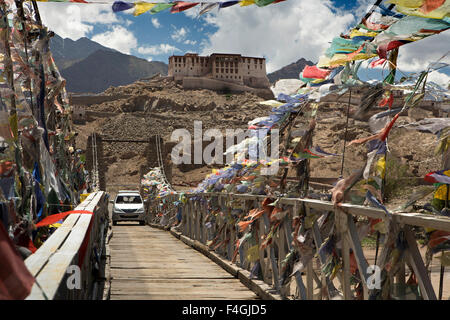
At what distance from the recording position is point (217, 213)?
6.36m

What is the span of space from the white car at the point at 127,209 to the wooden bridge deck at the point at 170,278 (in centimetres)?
1032

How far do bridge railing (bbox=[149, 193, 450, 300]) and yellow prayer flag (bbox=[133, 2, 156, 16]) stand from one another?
4.53 ft

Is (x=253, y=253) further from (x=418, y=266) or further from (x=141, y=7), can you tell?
(x=418, y=266)

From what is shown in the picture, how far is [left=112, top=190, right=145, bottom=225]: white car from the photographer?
17.5 meters

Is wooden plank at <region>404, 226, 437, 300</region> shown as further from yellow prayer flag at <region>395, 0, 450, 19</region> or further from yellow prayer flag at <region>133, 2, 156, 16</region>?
yellow prayer flag at <region>133, 2, 156, 16</region>

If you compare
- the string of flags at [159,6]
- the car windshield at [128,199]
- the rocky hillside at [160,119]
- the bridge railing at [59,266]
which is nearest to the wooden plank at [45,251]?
the bridge railing at [59,266]

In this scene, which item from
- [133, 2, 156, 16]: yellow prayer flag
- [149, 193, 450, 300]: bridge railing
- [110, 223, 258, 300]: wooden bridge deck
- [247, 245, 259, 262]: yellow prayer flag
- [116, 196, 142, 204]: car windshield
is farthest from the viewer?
[116, 196, 142, 204]: car windshield

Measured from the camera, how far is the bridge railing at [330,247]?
2.03 metres

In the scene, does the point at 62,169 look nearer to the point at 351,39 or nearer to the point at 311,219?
the point at 311,219

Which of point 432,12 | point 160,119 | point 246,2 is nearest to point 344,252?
point 432,12

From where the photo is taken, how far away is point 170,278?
16.5 feet

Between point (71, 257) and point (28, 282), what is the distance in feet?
1.90

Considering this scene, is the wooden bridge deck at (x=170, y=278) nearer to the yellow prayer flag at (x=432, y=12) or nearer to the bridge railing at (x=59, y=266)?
the bridge railing at (x=59, y=266)

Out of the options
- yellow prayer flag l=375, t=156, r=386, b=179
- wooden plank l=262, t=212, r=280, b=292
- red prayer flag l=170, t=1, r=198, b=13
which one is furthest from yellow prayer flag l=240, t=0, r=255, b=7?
wooden plank l=262, t=212, r=280, b=292
